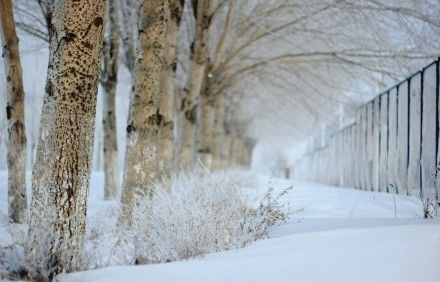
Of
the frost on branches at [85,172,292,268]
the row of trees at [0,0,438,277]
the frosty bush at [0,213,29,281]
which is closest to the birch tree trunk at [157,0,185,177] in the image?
the row of trees at [0,0,438,277]

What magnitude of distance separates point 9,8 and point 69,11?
3.98 meters

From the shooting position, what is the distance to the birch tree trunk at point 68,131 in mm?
3795

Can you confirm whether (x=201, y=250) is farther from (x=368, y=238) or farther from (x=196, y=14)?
(x=196, y=14)

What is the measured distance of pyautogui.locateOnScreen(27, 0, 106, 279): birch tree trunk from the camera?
3795 millimetres

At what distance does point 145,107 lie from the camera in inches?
253

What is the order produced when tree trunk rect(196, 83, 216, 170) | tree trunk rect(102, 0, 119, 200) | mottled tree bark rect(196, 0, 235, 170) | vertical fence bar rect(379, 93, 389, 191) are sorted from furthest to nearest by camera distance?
tree trunk rect(196, 83, 216, 170) < mottled tree bark rect(196, 0, 235, 170) < vertical fence bar rect(379, 93, 389, 191) < tree trunk rect(102, 0, 119, 200)

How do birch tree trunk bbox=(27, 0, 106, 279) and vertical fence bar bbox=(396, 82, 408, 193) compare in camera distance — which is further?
vertical fence bar bbox=(396, 82, 408, 193)

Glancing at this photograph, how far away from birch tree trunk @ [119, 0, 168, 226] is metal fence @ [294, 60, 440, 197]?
9.90 feet

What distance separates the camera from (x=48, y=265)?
3.63 meters

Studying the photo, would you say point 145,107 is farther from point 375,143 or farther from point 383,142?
point 375,143

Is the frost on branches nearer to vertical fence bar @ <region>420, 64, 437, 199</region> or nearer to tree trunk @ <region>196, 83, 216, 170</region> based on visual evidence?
vertical fence bar @ <region>420, 64, 437, 199</region>

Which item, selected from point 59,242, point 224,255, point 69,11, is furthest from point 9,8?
point 224,255

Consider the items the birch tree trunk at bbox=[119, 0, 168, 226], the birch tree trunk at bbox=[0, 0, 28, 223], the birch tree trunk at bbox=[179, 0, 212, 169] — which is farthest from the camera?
the birch tree trunk at bbox=[179, 0, 212, 169]

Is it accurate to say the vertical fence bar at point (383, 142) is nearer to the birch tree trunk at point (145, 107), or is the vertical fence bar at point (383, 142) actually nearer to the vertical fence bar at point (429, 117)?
the vertical fence bar at point (429, 117)
